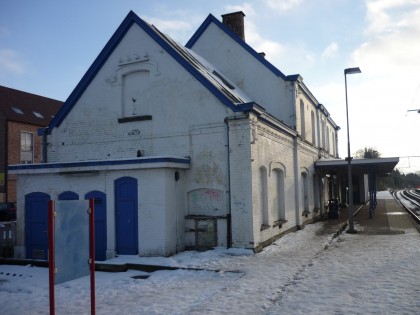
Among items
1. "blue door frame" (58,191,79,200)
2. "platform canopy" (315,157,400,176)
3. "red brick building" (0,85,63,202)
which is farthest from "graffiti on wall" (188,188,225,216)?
"red brick building" (0,85,63,202)

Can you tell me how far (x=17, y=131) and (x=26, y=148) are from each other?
74.7 inches

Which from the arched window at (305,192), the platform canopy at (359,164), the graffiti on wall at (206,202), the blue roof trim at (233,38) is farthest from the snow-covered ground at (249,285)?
the platform canopy at (359,164)

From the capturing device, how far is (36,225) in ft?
44.5

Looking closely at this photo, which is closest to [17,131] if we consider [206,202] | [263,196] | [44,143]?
[44,143]

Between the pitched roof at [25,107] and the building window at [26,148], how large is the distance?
1.30 meters

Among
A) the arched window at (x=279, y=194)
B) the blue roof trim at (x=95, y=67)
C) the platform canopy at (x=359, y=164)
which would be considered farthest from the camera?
the platform canopy at (x=359, y=164)

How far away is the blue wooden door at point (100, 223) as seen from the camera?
12.8m

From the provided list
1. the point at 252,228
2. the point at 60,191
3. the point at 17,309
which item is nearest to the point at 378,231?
the point at 252,228

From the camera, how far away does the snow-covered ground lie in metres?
7.21

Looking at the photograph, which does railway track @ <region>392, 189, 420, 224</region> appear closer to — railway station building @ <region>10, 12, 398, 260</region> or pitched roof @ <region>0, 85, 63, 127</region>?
railway station building @ <region>10, 12, 398, 260</region>

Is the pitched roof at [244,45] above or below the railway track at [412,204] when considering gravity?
above

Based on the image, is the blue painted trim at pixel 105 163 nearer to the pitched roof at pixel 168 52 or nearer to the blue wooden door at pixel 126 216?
the blue wooden door at pixel 126 216

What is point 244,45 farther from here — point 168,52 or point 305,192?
point 305,192

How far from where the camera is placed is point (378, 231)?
1734cm
